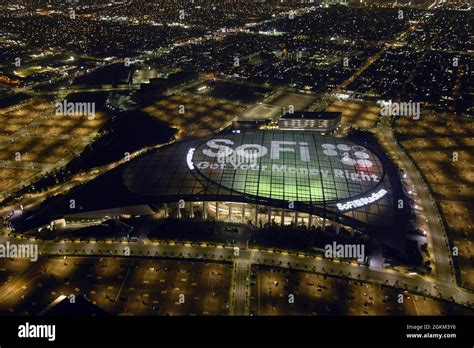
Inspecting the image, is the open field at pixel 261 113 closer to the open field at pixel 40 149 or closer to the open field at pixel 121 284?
the open field at pixel 40 149

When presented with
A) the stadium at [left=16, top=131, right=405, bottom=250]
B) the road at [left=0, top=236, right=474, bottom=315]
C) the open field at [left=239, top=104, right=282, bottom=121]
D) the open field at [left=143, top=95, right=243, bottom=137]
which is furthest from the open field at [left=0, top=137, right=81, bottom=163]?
the open field at [left=239, top=104, right=282, bottom=121]

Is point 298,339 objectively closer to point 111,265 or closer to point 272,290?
point 272,290

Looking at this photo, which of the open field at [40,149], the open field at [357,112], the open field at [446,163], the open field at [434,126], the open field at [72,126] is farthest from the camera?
the open field at [357,112]

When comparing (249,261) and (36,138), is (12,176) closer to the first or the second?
(36,138)

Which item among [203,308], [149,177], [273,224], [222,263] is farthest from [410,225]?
[149,177]

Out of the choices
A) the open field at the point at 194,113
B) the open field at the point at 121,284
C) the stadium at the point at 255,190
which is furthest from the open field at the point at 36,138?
the open field at the point at 121,284

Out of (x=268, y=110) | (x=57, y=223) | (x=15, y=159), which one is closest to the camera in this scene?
(x=57, y=223)

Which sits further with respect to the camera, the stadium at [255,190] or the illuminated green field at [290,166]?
the illuminated green field at [290,166]
